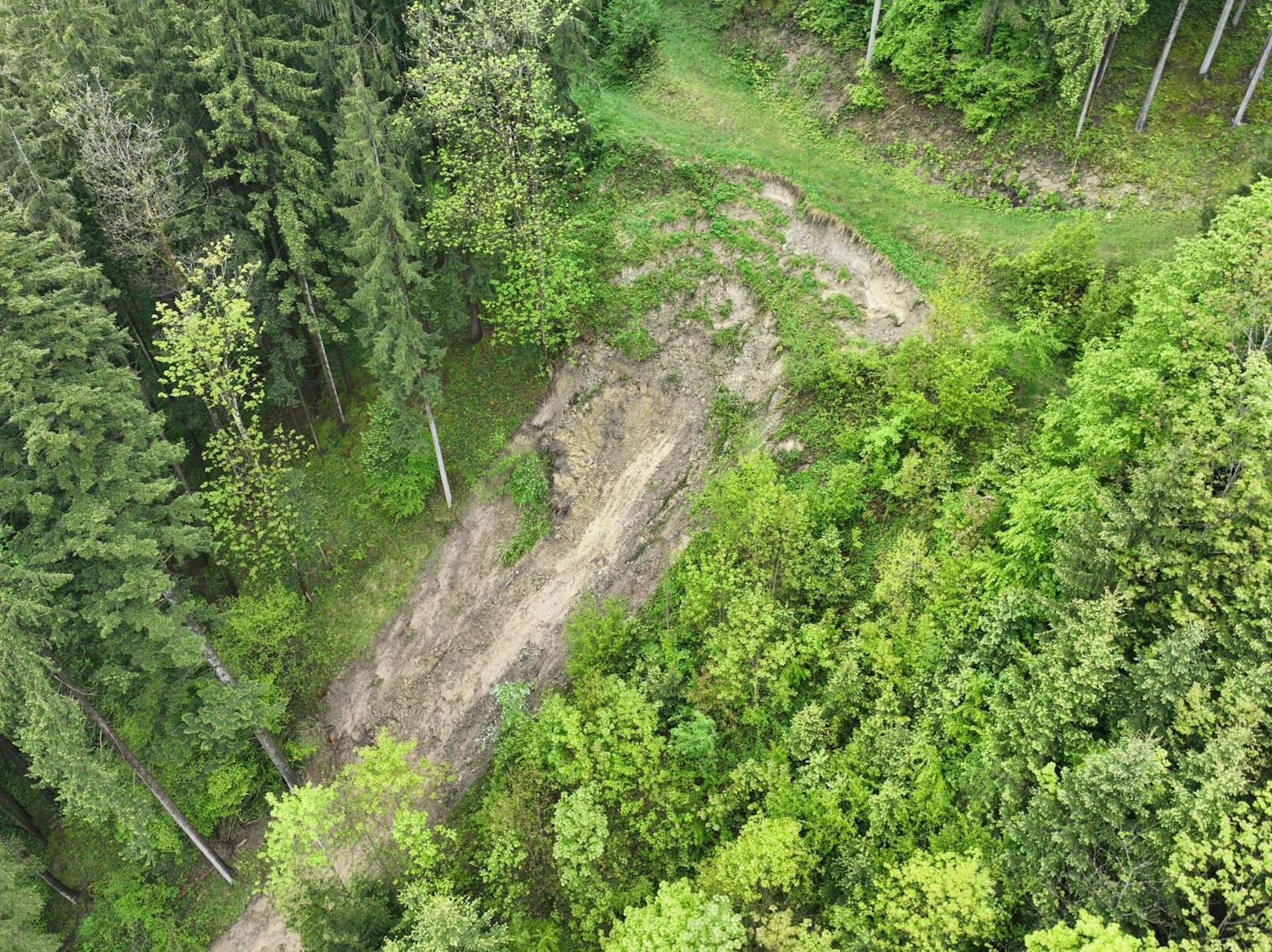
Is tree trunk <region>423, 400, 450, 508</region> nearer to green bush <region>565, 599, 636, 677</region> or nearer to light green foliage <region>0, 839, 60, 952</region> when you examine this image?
green bush <region>565, 599, 636, 677</region>

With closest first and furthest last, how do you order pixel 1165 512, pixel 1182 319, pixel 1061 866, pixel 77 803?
pixel 1061 866
pixel 1165 512
pixel 1182 319
pixel 77 803

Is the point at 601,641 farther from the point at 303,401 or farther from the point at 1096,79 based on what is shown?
the point at 1096,79

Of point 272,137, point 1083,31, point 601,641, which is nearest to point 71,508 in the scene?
point 272,137

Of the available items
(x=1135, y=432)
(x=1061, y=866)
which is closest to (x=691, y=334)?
(x=1135, y=432)

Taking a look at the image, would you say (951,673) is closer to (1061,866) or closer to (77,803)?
(1061,866)

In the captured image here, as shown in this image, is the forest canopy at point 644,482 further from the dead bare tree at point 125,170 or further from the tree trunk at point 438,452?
the tree trunk at point 438,452
